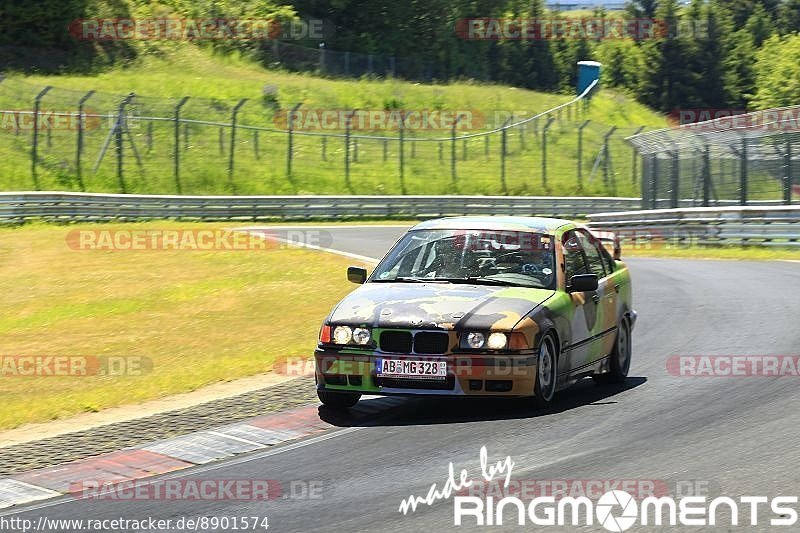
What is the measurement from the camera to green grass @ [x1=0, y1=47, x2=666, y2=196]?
43406mm

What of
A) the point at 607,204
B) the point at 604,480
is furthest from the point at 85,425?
the point at 607,204

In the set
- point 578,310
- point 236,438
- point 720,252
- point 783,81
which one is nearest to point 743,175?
point 720,252

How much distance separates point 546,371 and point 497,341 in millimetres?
619

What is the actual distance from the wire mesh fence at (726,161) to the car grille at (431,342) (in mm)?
22547

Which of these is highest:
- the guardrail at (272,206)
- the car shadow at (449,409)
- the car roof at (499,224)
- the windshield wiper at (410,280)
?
the car roof at (499,224)

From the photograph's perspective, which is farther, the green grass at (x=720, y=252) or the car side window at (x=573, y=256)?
the green grass at (x=720, y=252)

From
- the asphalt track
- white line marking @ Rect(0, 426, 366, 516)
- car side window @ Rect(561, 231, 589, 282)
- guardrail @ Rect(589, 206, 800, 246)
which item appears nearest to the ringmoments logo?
the asphalt track

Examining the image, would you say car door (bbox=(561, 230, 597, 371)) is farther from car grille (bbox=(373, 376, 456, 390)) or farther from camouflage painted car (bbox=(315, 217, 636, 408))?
car grille (bbox=(373, 376, 456, 390))

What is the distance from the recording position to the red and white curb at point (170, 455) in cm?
782

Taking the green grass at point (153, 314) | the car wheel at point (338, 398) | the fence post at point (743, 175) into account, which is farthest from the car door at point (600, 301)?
the fence post at point (743, 175)

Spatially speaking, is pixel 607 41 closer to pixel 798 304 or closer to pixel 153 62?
pixel 153 62

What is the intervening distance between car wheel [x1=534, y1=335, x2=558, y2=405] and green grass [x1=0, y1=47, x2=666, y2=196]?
107ft

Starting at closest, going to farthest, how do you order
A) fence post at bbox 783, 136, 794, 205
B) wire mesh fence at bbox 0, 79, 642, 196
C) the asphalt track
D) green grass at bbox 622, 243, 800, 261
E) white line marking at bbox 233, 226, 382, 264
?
the asphalt track
white line marking at bbox 233, 226, 382, 264
green grass at bbox 622, 243, 800, 261
fence post at bbox 783, 136, 794, 205
wire mesh fence at bbox 0, 79, 642, 196

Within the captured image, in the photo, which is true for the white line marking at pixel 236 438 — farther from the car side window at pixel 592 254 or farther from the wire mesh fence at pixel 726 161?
the wire mesh fence at pixel 726 161
